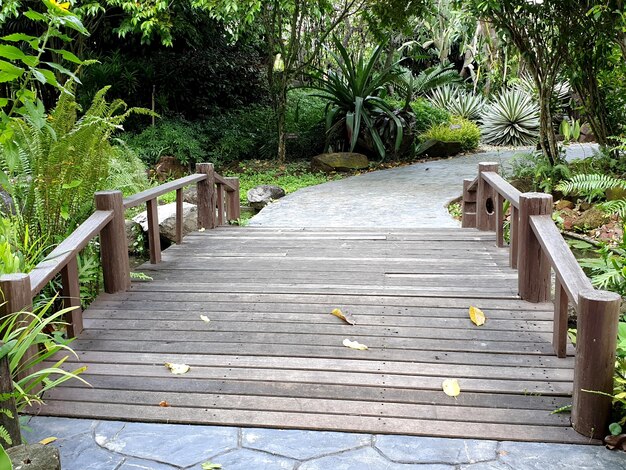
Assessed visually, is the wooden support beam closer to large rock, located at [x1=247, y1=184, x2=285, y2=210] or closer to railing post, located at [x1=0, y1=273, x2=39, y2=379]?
railing post, located at [x1=0, y1=273, x2=39, y2=379]

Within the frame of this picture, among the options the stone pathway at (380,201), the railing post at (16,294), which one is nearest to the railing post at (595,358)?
the railing post at (16,294)

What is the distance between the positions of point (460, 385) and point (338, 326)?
2.96ft

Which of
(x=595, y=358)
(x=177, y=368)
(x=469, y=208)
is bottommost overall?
(x=177, y=368)

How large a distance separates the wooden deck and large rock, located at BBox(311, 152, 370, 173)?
19.9 feet

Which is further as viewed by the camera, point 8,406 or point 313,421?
point 313,421

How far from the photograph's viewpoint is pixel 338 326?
3627mm

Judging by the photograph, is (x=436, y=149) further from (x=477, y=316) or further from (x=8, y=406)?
(x=8, y=406)

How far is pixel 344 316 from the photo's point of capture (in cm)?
373

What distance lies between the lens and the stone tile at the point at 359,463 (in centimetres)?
235

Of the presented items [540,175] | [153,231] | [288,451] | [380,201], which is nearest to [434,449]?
[288,451]

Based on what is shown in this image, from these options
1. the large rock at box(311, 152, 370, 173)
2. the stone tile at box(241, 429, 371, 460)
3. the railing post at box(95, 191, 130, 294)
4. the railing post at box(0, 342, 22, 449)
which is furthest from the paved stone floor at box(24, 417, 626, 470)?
the large rock at box(311, 152, 370, 173)

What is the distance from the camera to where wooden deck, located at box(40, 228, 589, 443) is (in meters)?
2.73

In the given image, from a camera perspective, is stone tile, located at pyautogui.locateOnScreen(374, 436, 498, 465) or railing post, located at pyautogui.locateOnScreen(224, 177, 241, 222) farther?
railing post, located at pyautogui.locateOnScreen(224, 177, 241, 222)

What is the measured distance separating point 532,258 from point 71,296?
2646 mm
